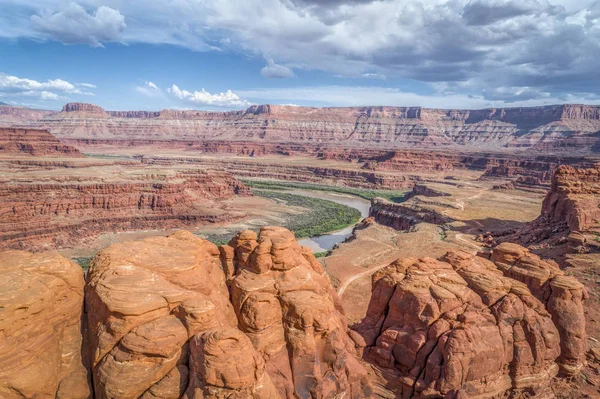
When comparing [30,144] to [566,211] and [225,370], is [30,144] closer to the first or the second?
[225,370]

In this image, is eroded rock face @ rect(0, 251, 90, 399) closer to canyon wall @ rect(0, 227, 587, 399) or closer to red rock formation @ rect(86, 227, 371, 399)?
canyon wall @ rect(0, 227, 587, 399)

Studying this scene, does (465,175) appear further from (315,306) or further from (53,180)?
(315,306)

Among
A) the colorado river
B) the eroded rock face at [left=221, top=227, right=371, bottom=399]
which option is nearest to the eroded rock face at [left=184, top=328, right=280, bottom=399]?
the eroded rock face at [left=221, top=227, right=371, bottom=399]

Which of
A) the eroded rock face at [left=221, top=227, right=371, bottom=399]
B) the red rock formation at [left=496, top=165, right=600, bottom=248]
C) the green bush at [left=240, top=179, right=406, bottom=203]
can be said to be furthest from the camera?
the green bush at [left=240, top=179, right=406, bottom=203]

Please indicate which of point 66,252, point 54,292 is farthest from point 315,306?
point 66,252

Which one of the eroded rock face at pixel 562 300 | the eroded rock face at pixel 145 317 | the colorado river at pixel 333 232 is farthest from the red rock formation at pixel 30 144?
the eroded rock face at pixel 562 300

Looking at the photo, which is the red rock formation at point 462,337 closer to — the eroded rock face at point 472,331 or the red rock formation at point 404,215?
the eroded rock face at point 472,331
